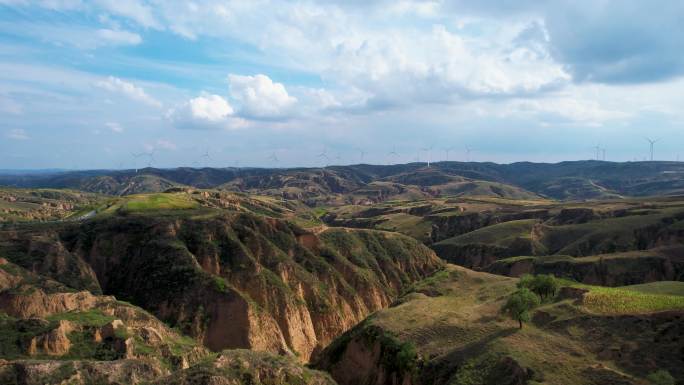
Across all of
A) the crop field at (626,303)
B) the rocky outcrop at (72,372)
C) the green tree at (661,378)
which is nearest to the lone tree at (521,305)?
the crop field at (626,303)

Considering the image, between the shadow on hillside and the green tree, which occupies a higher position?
the green tree

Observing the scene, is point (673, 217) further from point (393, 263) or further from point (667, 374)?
point (667, 374)

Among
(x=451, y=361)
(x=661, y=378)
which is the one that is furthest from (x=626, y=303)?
(x=451, y=361)

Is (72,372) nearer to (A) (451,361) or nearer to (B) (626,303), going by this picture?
(A) (451,361)

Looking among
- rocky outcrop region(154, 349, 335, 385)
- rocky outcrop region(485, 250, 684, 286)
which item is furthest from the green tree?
rocky outcrop region(485, 250, 684, 286)

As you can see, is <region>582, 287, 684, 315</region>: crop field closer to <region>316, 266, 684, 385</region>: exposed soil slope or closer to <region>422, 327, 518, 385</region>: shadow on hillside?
<region>316, 266, 684, 385</region>: exposed soil slope

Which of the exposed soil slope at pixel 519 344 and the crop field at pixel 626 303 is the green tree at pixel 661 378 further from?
the crop field at pixel 626 303

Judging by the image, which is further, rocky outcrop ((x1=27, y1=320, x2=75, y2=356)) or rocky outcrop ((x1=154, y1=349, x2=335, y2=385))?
rocky outcrop ((x1=27, y1=320, x2=75, y2=356))

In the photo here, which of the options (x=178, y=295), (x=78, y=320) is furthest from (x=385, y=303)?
(x=78, y=320)
